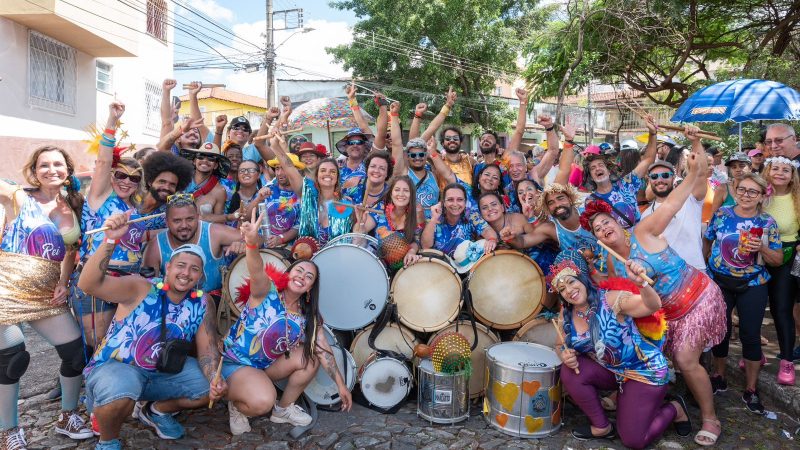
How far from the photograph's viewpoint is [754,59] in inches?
436

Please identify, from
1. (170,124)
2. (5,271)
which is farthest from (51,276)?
(170,124)

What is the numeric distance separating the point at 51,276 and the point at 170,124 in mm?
2713

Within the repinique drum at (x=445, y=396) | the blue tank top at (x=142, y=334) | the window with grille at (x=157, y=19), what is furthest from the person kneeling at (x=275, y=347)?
the window with grille at (x=157, y=19)

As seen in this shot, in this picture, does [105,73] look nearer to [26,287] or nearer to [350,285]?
[26,287]

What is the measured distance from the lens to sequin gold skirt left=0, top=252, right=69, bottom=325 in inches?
133

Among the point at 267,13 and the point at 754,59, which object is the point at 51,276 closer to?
the point at 754,59

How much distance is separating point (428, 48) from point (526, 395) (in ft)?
60.4

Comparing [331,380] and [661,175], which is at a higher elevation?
[661,175]

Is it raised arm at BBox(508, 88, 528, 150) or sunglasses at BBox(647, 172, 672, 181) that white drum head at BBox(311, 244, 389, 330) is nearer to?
sunglasses at BBox(647, 172, 672, 181)

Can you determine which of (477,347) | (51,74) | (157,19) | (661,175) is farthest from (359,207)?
(157,19)

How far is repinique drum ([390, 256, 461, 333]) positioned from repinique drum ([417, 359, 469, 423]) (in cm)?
44

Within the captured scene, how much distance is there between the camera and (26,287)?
11.3 feet

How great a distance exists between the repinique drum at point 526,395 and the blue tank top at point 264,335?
154cm

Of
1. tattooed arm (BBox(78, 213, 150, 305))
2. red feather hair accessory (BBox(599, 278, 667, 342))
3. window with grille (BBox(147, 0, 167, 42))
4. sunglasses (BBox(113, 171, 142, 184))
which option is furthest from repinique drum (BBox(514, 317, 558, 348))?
window with grille (BBox(147, 0, 167, 42))
